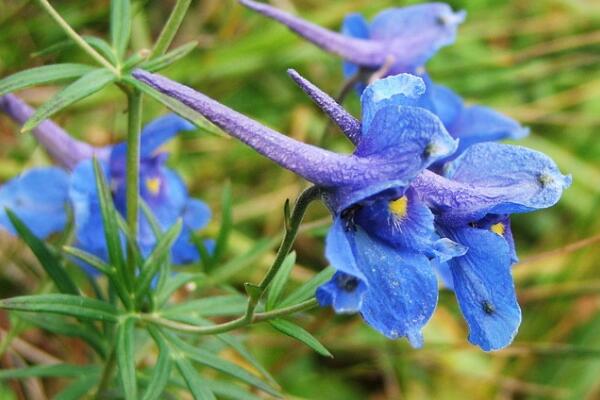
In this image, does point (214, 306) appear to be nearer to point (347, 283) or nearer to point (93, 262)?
point (93, 262)

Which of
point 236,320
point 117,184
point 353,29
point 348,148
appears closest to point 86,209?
point 117,184

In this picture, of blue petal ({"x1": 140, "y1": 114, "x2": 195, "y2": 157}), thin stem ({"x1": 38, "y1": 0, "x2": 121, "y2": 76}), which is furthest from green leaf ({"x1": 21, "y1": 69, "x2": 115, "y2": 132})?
blue petal ({"x1": 140, "y1": 114, "x2": 195, "y2": 157})

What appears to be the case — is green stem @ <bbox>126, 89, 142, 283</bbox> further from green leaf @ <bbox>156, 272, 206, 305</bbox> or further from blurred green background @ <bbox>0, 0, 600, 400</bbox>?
blurred green background @ <bbox>0, 0, 600, 400</bbox>

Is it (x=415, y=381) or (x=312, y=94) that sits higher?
(x=415, y=381)

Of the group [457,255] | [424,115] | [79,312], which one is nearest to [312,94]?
[424,115]

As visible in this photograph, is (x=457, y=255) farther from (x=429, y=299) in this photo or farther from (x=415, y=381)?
(x=415, y=381)
